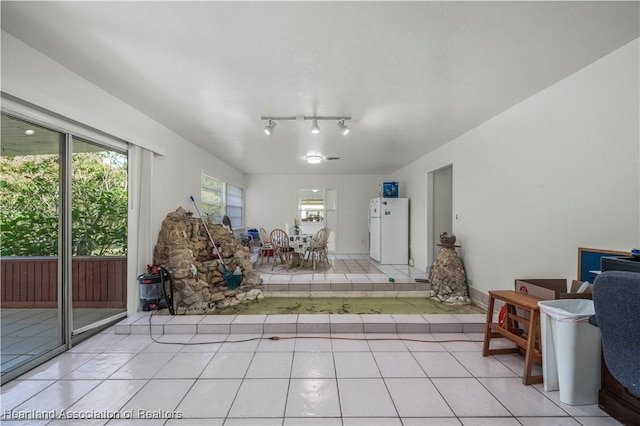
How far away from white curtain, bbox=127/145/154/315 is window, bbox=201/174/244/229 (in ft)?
5.16

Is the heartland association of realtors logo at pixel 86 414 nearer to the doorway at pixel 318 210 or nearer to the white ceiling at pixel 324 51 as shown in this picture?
the white ceiling at pixel 324 51

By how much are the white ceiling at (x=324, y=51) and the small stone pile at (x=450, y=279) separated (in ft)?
6.51

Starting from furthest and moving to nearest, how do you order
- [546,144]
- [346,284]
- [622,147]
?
1. [346,284]
2. [546,144]
3. [622,147]

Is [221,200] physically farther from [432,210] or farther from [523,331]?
[523,331]

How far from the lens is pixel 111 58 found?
199 cm

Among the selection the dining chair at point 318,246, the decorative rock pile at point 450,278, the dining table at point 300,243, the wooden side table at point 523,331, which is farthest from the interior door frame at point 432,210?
the wooden side table at point 523,331

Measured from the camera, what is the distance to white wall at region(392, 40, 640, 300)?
1843mm

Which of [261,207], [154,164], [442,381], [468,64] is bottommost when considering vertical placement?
[442,381]

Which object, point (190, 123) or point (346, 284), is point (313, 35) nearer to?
point (190, 123)

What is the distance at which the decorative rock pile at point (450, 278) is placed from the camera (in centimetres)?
367

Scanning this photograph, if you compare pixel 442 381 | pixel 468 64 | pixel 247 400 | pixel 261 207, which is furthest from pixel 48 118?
pixel 261 207

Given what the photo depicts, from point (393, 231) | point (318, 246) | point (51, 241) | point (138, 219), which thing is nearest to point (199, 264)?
point (138, 219)

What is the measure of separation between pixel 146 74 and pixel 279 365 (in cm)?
284

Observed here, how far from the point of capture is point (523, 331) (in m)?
2.31
